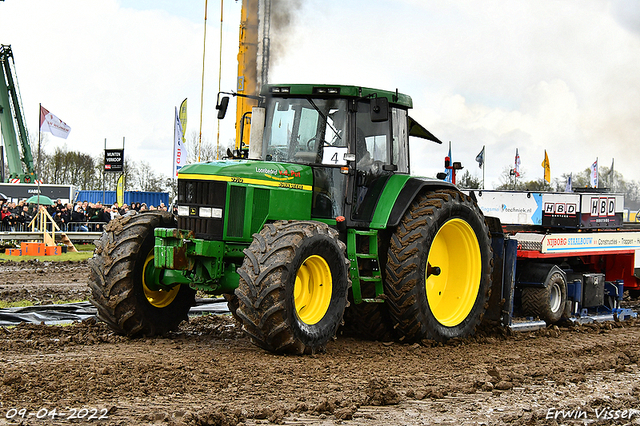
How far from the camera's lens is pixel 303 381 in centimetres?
603

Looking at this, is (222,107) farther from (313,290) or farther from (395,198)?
(313,290)

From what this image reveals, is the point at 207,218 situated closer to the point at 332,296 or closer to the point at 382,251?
the point at 332,296

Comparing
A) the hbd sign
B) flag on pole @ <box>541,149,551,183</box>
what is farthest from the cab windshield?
flag on pole @ <box>541,149,551,183</box>

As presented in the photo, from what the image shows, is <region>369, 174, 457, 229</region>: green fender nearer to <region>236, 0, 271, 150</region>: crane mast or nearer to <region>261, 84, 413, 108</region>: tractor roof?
<region>261, 84, 413, 108</region>: tractor roof

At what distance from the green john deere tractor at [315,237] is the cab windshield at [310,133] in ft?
0.04

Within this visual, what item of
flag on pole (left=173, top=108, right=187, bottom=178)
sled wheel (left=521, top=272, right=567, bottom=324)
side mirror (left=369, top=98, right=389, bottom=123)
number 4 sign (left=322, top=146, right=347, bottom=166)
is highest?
flag on pole (left=173, top=108, right=187, bottom=178)

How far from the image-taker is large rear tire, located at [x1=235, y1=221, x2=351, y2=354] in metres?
6.68

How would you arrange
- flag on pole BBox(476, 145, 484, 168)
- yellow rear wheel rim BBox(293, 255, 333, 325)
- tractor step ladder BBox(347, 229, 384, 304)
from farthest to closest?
flag on pole BBox(476, 145, 484, 168)
tractor step ladder BBox(347, 229, 384, 304)
yellow rear wheel rim BBox(293, 255, 333, 325)

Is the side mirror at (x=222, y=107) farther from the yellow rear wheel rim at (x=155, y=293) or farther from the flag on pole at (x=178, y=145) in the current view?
the flag on pole at (x=178, y=145)

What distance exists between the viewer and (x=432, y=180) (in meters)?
8.83

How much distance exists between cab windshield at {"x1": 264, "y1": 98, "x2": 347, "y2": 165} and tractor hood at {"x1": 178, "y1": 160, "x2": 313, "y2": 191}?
0.28m

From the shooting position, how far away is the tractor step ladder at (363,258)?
7.96m

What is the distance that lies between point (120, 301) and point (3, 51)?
3371cm

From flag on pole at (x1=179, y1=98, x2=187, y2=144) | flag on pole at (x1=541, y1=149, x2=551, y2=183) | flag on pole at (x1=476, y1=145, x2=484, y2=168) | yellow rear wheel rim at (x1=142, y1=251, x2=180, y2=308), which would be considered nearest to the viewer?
yellow rear wheel rim at (x1=142, y1=251, x2=180, y2=308)
